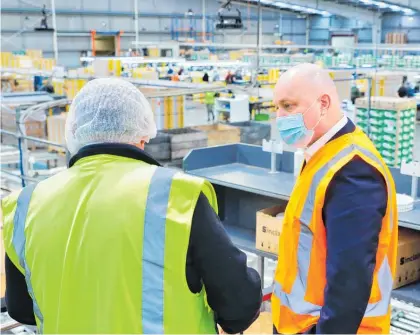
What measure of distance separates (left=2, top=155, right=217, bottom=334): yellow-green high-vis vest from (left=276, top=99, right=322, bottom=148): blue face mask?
1.92 ft

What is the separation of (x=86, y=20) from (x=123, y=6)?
6.23 ft

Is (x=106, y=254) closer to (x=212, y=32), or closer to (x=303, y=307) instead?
(x=303, y=307)

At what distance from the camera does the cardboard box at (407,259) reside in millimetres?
2975

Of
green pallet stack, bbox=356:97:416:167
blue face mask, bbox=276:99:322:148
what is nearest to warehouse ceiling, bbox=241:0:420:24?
green pallet stack, bbox=356:97:416:167

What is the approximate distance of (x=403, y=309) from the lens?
3.96 m

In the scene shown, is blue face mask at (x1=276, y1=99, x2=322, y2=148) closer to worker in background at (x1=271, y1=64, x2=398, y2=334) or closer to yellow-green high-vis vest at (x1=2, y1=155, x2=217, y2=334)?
worker in background at (x1=271, y1=64, x2=398, y2=334)

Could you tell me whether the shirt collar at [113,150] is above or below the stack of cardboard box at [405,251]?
above

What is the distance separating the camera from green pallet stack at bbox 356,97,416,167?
326 inches

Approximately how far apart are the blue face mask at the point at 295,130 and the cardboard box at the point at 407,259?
4.14 ft

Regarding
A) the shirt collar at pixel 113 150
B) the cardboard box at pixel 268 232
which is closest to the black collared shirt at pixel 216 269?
the shirt collar at pixel 113 150

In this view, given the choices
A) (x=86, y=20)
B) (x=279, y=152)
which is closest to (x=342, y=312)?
(x=279, y=152)

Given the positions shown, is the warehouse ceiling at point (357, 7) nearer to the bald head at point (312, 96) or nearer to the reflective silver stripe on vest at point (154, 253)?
the bald head at point (312, 96)

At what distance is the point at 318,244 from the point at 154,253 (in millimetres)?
637

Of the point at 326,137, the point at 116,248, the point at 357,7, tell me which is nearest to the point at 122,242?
the point at 116,248
